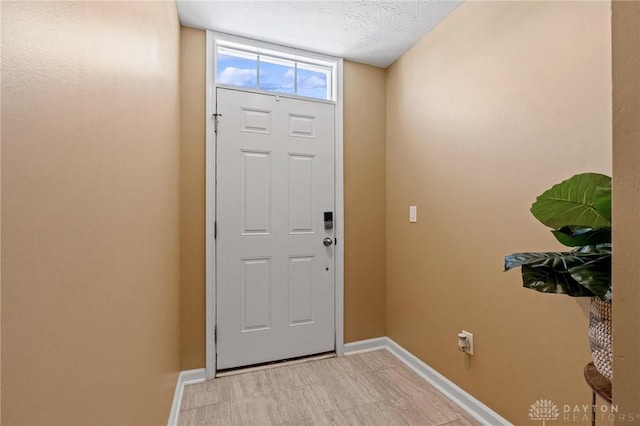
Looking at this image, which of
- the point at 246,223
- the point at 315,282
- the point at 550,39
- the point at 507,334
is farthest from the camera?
the point at 315,282

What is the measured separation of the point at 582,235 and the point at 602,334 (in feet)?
0.88

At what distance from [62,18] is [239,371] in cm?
228

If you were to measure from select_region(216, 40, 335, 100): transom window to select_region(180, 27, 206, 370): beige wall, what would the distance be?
190mm

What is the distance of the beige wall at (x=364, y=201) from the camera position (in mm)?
2568

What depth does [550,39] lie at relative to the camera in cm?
139

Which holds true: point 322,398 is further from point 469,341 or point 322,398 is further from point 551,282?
point 551,282

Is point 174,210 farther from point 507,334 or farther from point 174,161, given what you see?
point 507,334

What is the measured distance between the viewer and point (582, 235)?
0.85 meters

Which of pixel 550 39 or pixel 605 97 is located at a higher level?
pixel 550 39

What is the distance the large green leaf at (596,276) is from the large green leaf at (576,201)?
11cm

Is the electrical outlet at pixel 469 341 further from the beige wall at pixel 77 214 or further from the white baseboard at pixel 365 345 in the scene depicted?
the beige wall at pixel 77 214

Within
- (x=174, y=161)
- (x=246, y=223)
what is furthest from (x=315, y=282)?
(x=174, y=161)

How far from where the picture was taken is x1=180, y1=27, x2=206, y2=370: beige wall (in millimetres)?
2125

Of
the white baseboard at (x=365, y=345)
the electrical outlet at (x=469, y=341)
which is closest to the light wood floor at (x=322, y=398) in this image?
the white baseboard at (x=365, y=345)
